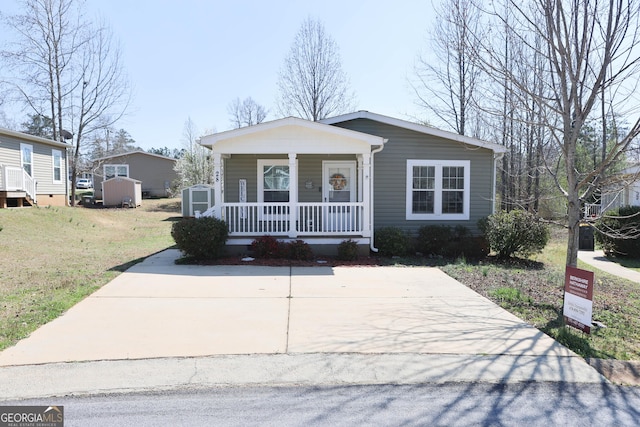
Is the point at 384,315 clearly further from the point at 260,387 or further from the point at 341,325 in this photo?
the point at 260,387

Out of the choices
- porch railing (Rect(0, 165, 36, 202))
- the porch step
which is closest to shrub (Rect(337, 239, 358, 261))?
the porch step

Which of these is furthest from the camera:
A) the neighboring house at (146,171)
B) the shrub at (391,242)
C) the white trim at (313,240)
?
the neighboring house at (146,171)

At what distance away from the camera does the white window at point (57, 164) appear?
22.8m

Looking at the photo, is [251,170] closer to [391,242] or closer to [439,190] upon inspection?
[391,242]

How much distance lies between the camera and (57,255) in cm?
1102

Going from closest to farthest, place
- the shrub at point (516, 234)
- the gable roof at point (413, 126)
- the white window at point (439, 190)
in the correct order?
the shrub at point (516, 234)
the gable roof at point (413, 126)
the white window at point (439, 190)

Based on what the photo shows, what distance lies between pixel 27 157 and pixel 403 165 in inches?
706

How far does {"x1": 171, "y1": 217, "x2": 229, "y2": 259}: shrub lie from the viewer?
32.4 ft

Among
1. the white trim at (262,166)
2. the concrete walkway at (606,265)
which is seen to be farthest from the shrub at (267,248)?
the concrete walkway at (606,265)

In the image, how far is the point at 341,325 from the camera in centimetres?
555

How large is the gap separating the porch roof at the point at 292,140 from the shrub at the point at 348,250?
7.67ft

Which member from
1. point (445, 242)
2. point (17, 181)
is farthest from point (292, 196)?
point (17, 181)

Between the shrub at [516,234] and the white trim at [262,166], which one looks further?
the white trim at [262,166]

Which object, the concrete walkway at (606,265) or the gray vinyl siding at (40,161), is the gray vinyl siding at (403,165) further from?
the gray vinyl siding at (40,161)
